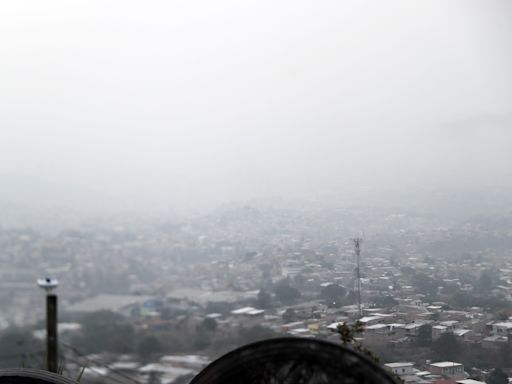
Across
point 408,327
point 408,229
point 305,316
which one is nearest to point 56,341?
point 305,316

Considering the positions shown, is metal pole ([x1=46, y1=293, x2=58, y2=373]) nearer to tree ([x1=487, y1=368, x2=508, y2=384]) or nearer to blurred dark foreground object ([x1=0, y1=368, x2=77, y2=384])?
blurred dark foreground object ([x1=0, y1=368, x2=77, y2=384])

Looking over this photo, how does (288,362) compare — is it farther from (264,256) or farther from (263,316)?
(264,256)

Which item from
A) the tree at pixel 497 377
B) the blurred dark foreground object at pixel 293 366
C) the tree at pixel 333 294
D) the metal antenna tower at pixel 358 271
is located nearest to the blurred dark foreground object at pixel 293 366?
the blurred dark foreground object at pixel 293 366

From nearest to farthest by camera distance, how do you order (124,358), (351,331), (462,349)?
1. (351,331)
2. (462,349)
3. (124,358)

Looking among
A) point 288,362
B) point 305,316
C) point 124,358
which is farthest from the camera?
point 124,358

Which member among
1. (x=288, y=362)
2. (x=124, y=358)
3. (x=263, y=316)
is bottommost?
(x=124, y=358)

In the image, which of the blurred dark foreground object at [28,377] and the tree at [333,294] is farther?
the tree at [333,294]

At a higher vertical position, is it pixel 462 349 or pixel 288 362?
pixel 288 362

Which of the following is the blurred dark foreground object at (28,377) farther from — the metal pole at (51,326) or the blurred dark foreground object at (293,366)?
the metal pole at (51,326)

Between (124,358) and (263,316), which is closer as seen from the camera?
(263,316)
